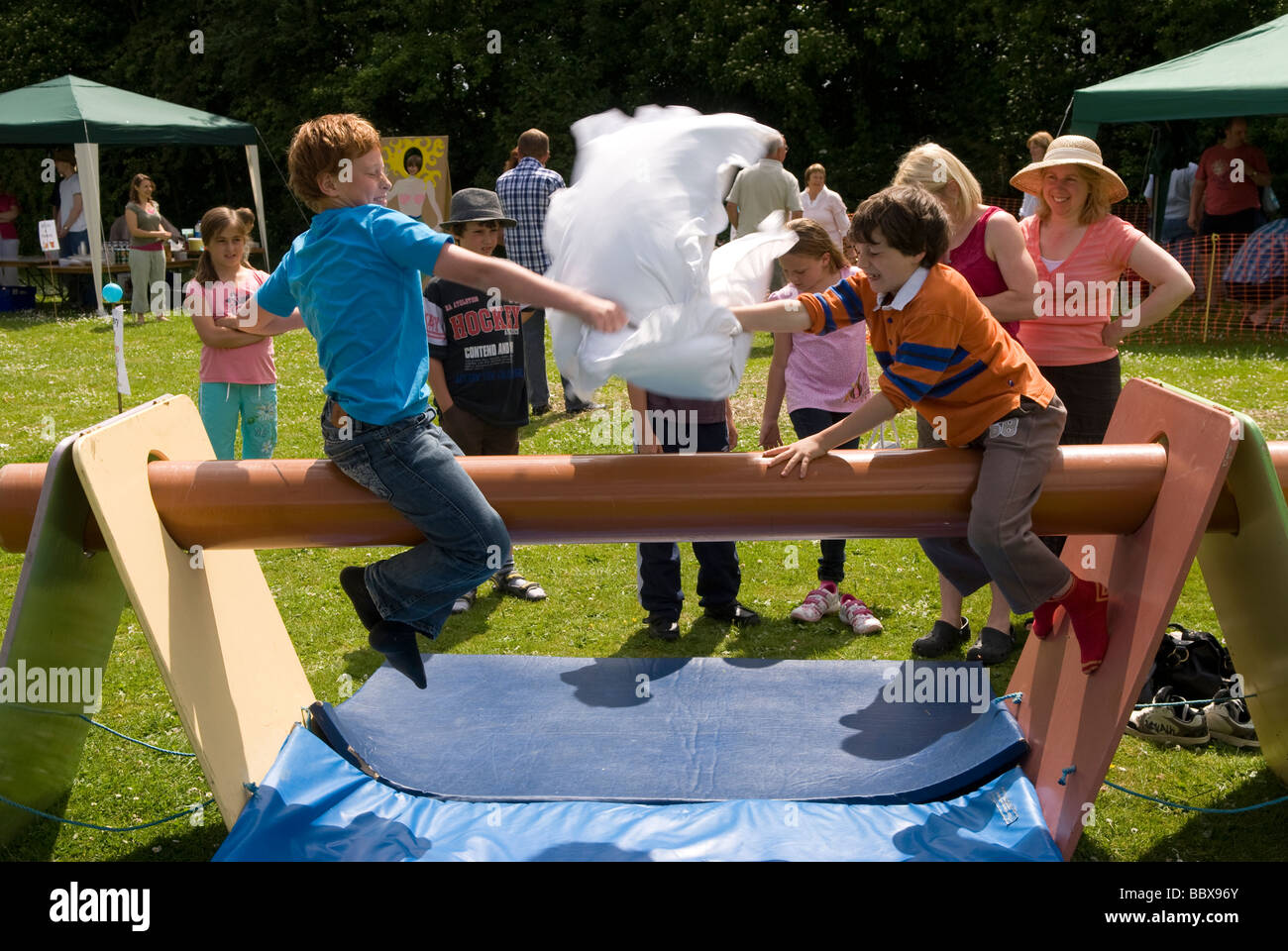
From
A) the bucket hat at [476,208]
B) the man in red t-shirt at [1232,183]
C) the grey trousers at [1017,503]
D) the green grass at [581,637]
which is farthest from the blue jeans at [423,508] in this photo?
the man in red t-shirt at [1232,183]

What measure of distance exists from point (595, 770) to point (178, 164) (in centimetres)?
2456

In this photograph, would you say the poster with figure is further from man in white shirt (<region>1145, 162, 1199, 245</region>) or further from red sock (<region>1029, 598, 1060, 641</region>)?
red sock (<region>1029, 598, 1060, 641</region>)

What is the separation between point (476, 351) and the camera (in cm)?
558

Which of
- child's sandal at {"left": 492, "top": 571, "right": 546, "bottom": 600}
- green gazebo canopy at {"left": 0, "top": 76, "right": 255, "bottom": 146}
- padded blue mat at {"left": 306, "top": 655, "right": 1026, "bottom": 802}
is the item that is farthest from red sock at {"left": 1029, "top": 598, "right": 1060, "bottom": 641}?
green gazebo canopy at {"left": 0, "top": 76, "right": 255, "bottom": 146}

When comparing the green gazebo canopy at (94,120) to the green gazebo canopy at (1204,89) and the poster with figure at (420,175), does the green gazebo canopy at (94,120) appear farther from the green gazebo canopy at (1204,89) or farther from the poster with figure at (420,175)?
the green gazebo canopy at (1204,89)

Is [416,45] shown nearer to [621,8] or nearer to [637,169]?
[621,8]

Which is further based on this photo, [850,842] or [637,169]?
[850,842]

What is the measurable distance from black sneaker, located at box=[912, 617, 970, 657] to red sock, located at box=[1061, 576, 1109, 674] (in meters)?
1.43

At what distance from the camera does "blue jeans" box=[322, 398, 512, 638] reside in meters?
3.36

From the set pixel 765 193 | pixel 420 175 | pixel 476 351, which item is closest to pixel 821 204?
pixel 765 193

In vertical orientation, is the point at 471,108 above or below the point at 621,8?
below

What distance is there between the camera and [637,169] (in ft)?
10.6

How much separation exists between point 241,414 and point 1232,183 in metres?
12.2

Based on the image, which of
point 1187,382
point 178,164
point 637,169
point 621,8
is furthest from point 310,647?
point 178,164
